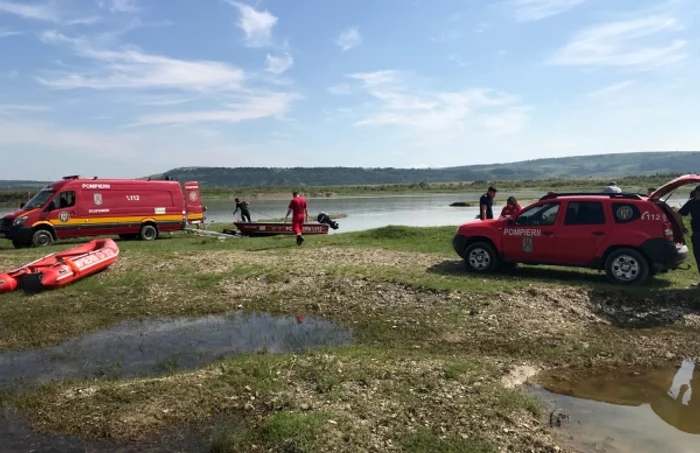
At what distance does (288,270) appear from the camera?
12930 mm

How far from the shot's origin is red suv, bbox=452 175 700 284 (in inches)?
429

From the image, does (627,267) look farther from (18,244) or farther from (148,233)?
(18,244)

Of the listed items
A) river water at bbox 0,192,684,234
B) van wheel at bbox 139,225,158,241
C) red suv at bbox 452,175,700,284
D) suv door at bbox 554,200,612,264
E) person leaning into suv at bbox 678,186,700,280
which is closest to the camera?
person leaning into suv at bbox 678,186,700,280

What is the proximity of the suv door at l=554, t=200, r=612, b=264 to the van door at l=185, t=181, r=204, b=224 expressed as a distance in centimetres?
1982

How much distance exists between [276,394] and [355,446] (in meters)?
Result: 1.42

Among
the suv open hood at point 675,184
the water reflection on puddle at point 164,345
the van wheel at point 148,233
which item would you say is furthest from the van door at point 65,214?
the suv open hood at point 675,184

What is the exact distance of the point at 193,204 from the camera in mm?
27688

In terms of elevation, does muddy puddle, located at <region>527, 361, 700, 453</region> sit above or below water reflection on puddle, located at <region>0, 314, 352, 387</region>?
below

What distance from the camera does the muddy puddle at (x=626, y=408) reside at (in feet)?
17.2

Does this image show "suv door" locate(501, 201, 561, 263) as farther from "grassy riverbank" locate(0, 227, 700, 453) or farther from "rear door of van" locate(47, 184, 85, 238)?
"rear door of van" locate(47, 184, 85, 238)

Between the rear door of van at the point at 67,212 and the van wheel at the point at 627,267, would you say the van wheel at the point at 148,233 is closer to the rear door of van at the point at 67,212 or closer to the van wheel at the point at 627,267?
the rear door of van at the point at 67,212

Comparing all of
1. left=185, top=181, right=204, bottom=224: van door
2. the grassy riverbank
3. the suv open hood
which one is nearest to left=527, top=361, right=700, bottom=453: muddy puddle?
the grassy riverbank

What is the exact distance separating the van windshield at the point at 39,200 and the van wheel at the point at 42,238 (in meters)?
1.07

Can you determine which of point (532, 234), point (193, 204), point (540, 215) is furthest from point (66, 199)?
point (540, 215)
